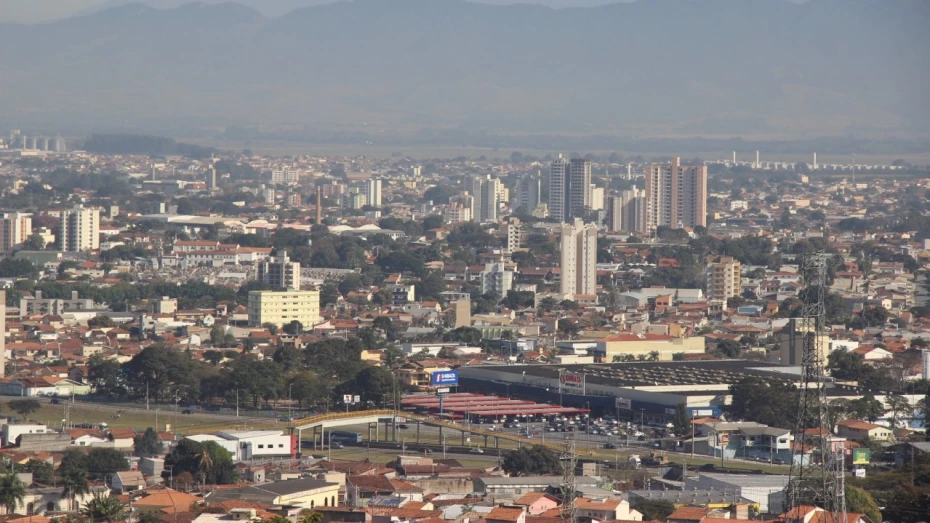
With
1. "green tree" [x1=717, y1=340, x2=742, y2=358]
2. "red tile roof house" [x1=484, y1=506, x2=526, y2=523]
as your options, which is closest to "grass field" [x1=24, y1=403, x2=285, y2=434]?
"red tile roof house" [x1=484, y1=506, x2=526, y2=523]

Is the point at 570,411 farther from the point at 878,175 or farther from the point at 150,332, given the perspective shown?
the point at 878,175

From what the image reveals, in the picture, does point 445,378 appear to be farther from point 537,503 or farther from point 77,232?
point 77,232

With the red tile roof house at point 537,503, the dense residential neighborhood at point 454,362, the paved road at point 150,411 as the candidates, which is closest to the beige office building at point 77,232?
the dense residential neighborhood at point 454,362

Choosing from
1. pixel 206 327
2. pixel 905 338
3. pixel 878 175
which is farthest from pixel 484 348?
pixel 878 175

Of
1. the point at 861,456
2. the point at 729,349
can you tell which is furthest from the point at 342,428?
the point at 729,349

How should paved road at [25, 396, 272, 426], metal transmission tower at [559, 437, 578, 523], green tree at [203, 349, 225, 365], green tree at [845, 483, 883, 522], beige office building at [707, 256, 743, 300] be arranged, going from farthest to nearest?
beige office building at [707, 256, 743, 300]
green tree at [203, 349, 225, 365]
paved road at [25, 396, 272, 426]
green tree at [845, 483, 883, 522]
metal transmission tower at [559, 437, 578, 523]

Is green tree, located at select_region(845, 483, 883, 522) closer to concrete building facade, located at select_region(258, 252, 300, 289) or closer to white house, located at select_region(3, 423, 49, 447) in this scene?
white house, located at select_region(3, 423, 49, 447)
